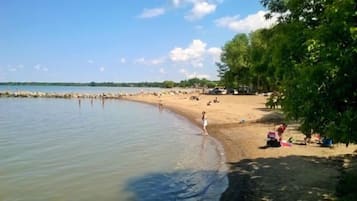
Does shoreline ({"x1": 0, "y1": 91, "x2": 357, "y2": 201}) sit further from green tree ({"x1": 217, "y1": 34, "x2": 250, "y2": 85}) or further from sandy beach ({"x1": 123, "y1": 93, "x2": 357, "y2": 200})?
green tree ({"x1": 217, "y1": 34, "x2": 250, "y2": 85})

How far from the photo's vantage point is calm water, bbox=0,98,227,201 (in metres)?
18.9

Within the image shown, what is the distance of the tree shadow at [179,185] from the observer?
17781 millimetres

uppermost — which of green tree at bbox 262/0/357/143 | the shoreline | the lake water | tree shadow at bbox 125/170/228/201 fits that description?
green tree at bbox 262/0/357/143

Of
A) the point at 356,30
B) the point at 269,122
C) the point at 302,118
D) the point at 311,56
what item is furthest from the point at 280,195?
the point at 269,122

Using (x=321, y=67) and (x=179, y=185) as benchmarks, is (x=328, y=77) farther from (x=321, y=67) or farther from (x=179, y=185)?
(x=179, y=185)

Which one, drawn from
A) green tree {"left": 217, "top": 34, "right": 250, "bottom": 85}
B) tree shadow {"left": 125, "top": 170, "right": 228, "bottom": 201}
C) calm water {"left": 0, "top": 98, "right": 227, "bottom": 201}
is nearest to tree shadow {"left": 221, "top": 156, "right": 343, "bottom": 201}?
tree shadow {"left": 125, "top": 170, "right": 228, "bottom": 201}

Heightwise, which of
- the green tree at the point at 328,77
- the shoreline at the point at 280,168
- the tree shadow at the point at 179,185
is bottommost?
the tree shadow at the point at 179,185

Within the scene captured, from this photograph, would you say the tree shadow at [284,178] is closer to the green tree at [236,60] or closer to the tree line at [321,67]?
the tree line at [321,67]

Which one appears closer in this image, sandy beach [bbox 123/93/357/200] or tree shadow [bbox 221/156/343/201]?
tree shadow [bbox 221/156/343/201]

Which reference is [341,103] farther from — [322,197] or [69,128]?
[69,128]

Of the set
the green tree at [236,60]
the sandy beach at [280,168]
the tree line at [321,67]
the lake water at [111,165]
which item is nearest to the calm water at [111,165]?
the lake water at [111,165]

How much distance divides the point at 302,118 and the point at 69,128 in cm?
3989

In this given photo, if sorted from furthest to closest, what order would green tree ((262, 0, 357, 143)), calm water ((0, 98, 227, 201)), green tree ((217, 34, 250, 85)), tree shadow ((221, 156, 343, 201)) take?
green tree ((217, 34, 250, 85)) → calm water ((0, 98, 227, 201)) → tree shadow ((221, 156, 343, 201)) → green tree ((262, 0, 357, 143))

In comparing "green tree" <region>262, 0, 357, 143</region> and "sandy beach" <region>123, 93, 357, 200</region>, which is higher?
"green tree" <region>262, 0, 357, 143</region>
